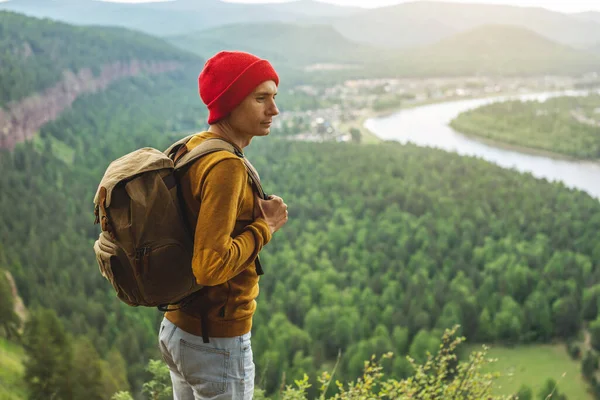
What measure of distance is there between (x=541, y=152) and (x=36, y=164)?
35.1 metres

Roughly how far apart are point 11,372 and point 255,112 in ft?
28.9

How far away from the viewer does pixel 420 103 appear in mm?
69812

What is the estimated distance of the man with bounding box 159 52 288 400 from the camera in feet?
5.85

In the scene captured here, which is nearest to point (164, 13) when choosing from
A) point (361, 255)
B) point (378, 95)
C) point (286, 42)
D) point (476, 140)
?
point (286, 42)

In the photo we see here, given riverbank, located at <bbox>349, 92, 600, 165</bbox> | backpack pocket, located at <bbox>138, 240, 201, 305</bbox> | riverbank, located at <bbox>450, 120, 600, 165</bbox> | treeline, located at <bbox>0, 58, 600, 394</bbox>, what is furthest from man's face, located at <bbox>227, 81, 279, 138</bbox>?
riverbank, located at <bbox>450, 120, 600, 165</bbox>

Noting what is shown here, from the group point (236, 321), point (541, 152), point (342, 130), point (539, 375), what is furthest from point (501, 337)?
point (342, 130)

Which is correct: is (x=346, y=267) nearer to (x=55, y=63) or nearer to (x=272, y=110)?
(x=272, y=110)

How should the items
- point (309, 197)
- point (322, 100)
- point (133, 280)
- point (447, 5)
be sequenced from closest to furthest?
point (133, 280), point (309, 197), point (322, 100), point (447, 5)

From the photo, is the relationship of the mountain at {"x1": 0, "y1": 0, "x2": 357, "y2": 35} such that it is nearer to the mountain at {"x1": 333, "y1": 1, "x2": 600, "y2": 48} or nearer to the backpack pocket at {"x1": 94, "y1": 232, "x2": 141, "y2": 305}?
the mountain at {"x1": 333, "y1": 1, "x2": 600, "y2": 48}

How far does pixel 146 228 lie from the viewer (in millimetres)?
1621

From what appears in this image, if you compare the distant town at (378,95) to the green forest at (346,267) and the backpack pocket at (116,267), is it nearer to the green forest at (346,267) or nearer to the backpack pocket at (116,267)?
the green forest at (346,267)

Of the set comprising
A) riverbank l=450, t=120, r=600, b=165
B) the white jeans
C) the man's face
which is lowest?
riverbank l=450, t=120, r=600, b=165

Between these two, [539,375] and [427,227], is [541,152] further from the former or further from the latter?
[539,375]

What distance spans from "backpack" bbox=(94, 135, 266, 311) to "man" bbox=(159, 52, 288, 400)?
0.19 ft
